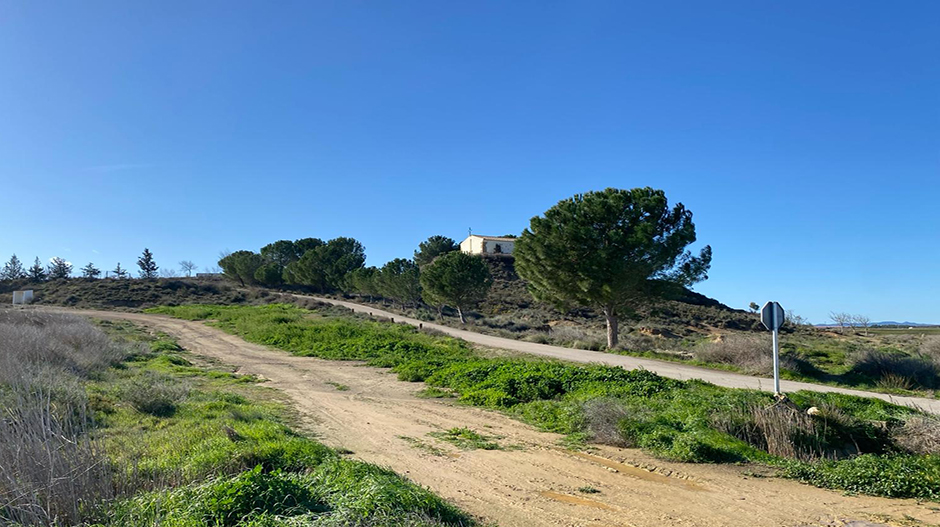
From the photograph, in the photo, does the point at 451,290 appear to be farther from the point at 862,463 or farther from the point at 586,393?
the point at 862,463

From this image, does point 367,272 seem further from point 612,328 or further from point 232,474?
point 232,474

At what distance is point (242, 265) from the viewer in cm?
9156

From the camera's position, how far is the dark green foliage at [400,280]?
62.2 metres

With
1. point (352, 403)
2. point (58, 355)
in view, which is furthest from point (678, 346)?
point (58, 355)

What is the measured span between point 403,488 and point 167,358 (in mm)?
20037

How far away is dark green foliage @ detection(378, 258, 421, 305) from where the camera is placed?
62219 mm

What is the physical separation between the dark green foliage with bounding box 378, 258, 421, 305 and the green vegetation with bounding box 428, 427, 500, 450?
50404mm

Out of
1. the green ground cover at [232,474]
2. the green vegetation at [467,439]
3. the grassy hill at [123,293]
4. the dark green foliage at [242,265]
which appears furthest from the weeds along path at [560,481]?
the dark green foliage at [242,265]

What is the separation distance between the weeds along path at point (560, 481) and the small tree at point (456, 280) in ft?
125

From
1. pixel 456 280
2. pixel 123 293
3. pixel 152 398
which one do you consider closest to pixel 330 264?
pixel 123 293

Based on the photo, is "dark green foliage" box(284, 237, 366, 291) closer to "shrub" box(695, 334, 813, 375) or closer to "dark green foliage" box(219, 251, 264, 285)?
"dark green foliage" box(219, 251, 264, 285)

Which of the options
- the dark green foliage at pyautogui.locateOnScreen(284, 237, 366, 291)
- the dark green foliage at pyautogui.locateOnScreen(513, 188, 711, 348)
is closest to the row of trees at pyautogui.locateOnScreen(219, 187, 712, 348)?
the dark green foliage at pyautogui.locateOnScreen(513, 188, 711, 348)

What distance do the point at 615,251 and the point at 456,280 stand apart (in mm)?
26000

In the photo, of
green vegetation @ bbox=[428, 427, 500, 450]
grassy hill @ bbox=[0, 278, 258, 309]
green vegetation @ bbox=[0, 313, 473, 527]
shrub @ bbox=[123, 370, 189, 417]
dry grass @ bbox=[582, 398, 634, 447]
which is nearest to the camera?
green vegetation @ bbox=[0, 313, 473, 527]
